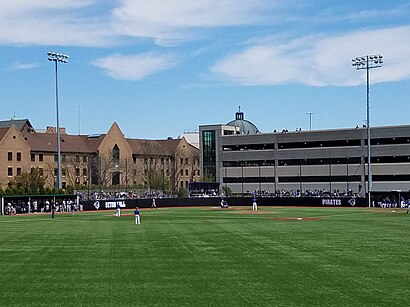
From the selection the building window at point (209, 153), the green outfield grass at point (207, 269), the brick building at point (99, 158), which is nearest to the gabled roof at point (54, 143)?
the brick building at point (99, 158)

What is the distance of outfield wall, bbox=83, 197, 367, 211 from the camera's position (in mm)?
81188

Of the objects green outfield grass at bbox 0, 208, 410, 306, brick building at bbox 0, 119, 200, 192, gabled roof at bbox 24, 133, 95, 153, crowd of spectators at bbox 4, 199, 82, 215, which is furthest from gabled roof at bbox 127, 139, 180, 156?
green outfield grass at bbox 0, 208, 410, 306

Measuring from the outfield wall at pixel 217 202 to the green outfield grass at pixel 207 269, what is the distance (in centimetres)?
A: 4180

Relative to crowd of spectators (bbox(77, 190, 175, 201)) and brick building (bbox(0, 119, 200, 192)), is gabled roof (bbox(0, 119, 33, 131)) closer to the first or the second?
brick building (bbox(0, 119, 200, 192))

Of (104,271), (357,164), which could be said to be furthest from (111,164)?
(104,271)

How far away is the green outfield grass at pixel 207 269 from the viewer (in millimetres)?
18250

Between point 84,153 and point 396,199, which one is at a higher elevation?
point 84,153

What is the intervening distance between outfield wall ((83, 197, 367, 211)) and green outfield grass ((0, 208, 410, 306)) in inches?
1646

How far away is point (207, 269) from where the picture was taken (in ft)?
77.4

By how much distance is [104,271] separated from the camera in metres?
23.4

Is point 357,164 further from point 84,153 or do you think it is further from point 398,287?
point 398,287

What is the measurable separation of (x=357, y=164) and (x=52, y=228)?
73.7 metres

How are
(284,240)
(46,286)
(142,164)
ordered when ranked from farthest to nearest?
(142,164) → (284,240) → (46,286)

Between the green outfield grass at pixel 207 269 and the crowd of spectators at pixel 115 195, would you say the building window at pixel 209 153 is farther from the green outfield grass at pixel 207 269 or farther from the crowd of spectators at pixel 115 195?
the green outfield grass at pixel 207 269
